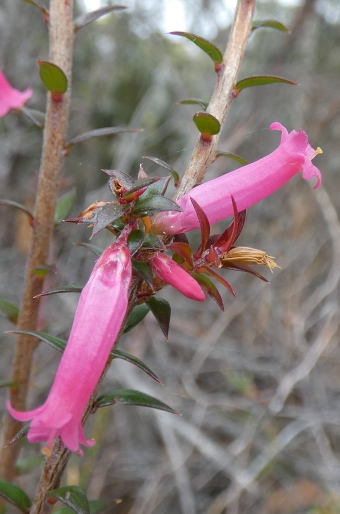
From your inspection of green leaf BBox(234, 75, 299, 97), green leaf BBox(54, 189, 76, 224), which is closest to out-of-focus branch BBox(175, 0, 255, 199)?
green leaf BBox(234, 75, 299, 97)

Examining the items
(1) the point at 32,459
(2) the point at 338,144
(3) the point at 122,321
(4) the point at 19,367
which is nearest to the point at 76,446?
(3) the point at 122,321

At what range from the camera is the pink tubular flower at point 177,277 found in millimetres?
605

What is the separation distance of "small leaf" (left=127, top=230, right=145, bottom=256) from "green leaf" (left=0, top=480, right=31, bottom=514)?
400 millimetres

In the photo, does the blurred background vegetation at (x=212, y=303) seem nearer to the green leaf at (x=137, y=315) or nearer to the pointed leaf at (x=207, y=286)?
the green leaf at (x=137, y=315)

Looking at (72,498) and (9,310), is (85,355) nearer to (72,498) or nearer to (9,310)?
(72,498)

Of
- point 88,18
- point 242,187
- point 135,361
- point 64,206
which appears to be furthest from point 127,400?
point 88,18

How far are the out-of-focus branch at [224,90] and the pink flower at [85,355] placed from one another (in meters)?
0.16

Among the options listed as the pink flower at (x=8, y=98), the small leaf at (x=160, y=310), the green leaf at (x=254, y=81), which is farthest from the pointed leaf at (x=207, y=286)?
the pink flower at (x=8, y=98)

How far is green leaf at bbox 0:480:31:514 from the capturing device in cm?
71

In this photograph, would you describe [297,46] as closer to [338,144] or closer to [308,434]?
[338,144]

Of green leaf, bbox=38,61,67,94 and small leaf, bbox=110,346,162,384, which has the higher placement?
green leaf, bbox=38,61,67,94

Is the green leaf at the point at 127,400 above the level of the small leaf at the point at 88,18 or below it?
below

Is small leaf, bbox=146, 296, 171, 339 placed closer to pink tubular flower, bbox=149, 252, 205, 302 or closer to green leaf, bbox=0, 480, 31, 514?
pink tubular flower, bbox=149, 252, 205, 302

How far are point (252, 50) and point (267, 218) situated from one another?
1595 millimetres
